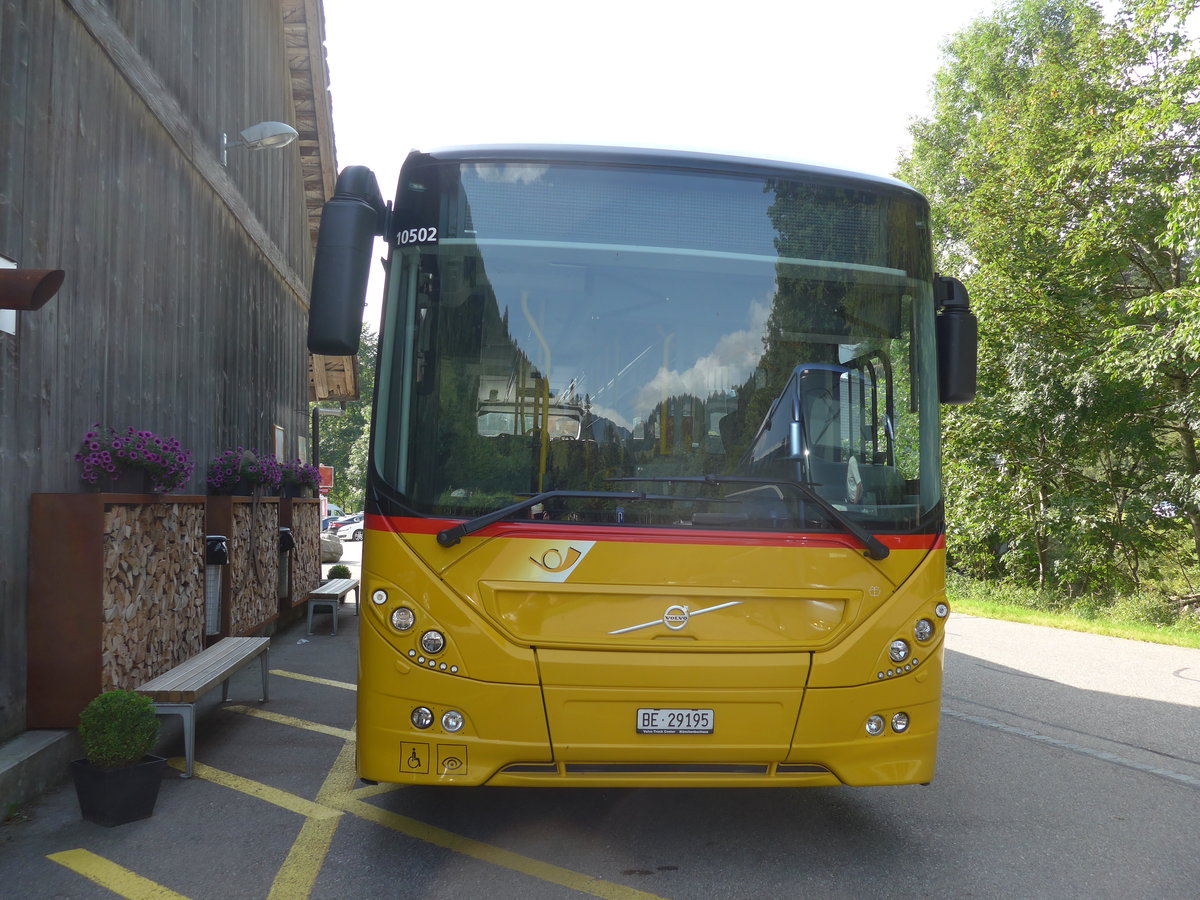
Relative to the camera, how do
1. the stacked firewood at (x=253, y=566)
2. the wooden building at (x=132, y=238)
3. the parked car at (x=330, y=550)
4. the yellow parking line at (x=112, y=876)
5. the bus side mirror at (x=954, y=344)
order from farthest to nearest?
the parked car at (x=330, y=550), the stacked firewood at (x=253, y=566), the wooden building at (x=132, y=238), the bus side mirror at (x=954, y=344), the yellow parking line at (x=112, y=876)

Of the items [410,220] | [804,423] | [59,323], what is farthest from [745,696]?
[59,323]

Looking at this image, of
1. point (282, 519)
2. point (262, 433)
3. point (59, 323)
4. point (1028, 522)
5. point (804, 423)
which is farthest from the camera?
point (1028, 522)

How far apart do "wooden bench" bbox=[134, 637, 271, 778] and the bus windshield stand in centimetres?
237

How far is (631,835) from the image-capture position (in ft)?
15.2

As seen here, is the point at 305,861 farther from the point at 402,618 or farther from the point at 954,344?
the point at 954,344

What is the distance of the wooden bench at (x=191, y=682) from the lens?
18.2ft

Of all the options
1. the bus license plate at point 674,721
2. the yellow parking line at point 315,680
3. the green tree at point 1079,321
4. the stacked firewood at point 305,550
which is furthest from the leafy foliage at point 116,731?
the green tree at point 1079,321

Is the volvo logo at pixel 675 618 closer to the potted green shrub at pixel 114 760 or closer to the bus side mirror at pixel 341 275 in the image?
the bus side mirror at pixel 341 275

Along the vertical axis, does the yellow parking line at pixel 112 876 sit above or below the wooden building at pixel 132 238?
below

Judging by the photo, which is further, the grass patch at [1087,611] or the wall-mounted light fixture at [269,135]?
the grass patch at [1087,611]

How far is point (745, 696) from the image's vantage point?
4.06 metres

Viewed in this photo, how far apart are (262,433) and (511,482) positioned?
33.7 feet

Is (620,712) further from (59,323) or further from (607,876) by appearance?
(59,323)

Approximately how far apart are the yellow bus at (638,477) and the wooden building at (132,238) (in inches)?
75.2
